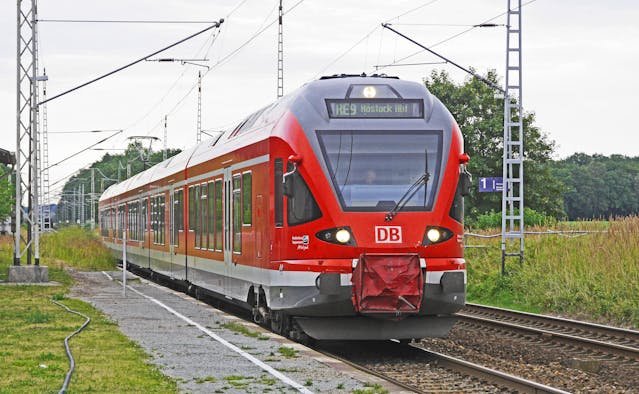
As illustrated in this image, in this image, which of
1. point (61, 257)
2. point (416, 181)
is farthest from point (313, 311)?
point (61, 257)

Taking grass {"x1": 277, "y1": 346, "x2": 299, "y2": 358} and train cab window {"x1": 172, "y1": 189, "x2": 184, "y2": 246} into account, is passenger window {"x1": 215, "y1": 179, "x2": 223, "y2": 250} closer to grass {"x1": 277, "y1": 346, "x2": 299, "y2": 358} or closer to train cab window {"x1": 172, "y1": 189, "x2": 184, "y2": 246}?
train cab window {"x1": 172, "y1": 189, "x2": 184, "y2": 246}

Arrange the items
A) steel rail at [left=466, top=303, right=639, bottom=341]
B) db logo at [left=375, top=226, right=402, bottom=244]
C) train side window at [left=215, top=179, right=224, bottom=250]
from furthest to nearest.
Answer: train side window at [left=215, top=179, right=224, bottom=250]
steel rail at [left=466, top=303, right=639, bottom=341]
db logo at [left=375, top=226, right=402, bottom=244]

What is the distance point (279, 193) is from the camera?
1614 centimetres

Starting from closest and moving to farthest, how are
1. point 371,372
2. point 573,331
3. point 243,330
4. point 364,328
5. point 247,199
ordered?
point 371,372, point 364,328, point 243,330, point 247,199, point 573,331

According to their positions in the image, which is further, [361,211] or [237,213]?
[237,213]

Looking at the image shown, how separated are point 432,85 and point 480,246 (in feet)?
136

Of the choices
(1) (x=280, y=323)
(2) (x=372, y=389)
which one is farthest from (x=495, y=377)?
(1) (x=280, y=323)

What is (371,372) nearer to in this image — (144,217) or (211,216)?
(211,216)

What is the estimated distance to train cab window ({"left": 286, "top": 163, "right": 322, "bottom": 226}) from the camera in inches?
608

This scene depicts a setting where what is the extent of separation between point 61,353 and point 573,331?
9.02 m

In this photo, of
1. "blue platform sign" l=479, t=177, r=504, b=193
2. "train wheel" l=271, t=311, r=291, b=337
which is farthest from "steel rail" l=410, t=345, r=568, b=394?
"blue platform sign" l=479, t=177, r=504, b=193

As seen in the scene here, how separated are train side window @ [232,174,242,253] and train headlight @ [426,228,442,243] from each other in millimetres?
4502

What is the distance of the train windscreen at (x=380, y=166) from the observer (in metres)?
15.5

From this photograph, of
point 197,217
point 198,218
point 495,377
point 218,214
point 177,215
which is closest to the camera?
point 495,377
